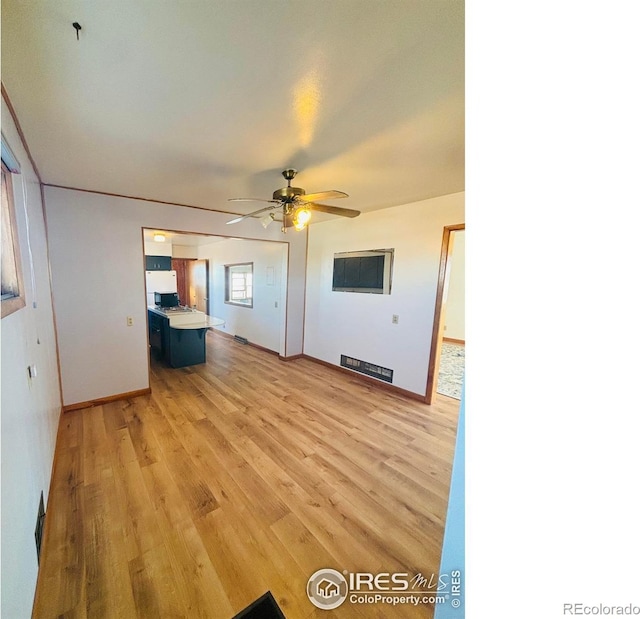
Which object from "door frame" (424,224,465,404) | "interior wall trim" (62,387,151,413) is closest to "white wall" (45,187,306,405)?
"interior wall trim" (62,387,151,413)

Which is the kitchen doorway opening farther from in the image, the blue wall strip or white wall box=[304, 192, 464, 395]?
the blue wall strip

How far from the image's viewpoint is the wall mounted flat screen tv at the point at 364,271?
3.59 metres

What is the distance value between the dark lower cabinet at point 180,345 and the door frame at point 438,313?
346cm

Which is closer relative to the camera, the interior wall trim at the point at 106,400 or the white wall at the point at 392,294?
the interior wall trim at the point at 106,400

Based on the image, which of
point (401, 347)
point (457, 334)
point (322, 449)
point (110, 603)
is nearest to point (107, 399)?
point (110, 603)

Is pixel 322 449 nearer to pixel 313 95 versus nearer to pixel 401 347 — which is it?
pixel 401 347

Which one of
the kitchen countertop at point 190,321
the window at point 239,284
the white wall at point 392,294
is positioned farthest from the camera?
the window at point 239,284

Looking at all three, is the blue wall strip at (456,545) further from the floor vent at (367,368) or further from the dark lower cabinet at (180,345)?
the dark lower cabinet at (180,345)

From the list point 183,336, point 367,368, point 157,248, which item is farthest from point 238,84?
point 157,248

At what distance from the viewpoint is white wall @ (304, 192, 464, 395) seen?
10.4 feet

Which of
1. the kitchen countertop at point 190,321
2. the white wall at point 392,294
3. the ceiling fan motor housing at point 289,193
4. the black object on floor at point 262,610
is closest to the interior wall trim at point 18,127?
the ceiling fan motor housing at point 289,193

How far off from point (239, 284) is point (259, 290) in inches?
35.7

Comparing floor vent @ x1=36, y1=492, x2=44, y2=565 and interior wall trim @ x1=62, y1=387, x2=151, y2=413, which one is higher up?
floor vent @ x1=36, y1=492, x2=44, y2=565

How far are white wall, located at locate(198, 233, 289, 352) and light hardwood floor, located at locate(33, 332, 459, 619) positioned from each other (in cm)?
213
